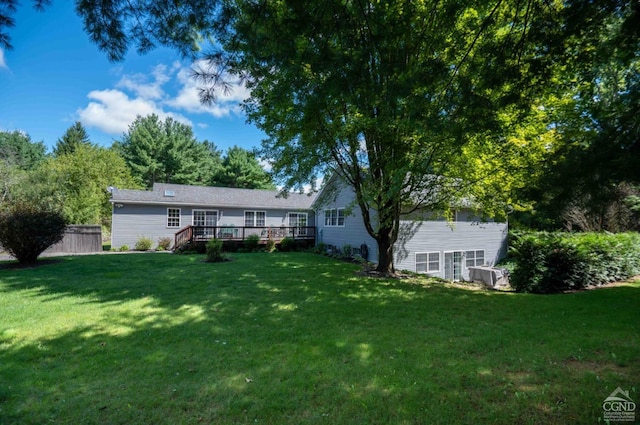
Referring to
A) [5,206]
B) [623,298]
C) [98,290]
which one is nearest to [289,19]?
[98,290]

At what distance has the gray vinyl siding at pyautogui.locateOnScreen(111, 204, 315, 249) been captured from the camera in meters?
16.7

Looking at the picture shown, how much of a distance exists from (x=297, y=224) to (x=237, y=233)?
492cm

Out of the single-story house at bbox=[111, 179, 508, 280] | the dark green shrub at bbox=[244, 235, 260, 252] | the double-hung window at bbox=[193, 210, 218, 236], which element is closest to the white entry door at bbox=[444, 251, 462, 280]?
the single-story house at bbox=[111, 179, 508, 280]

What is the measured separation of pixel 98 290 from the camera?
7.02 metres

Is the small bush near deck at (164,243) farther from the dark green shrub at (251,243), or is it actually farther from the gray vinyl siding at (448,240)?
the gray vinyl siding at (448,240)

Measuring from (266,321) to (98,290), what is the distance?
15.9ft

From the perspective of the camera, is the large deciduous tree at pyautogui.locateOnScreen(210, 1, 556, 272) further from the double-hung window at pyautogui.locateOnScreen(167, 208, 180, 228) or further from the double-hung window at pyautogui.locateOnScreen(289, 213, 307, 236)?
the double-hung window at pyautogui.locateOnScreen(289, 213, 307, 236)

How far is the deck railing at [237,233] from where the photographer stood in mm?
16016

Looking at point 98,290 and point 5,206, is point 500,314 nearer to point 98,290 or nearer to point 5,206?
point 98,290

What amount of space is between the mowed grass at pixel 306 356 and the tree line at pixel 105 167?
44.0ft

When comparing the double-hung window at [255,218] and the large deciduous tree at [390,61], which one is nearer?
the large deciduous tree at [390,61]

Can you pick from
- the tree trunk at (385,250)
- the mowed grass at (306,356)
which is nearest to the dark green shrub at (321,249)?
the tree trunk at (385,250)

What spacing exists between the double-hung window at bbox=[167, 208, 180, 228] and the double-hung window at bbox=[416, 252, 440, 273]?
14389 mm

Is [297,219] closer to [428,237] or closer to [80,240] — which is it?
[428,237]
